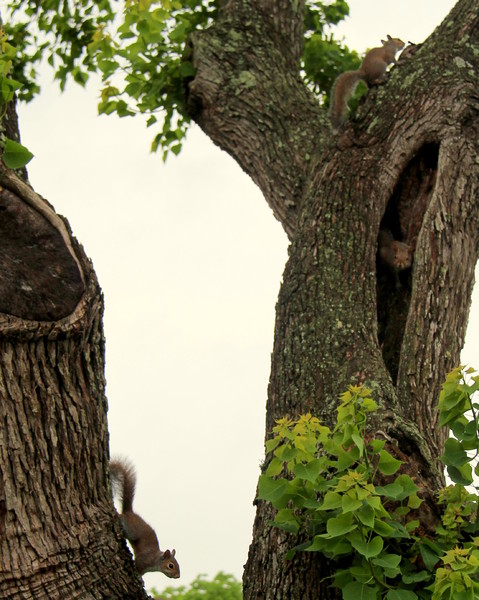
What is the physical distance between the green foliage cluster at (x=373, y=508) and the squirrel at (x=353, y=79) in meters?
2.64

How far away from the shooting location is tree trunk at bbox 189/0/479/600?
3.59 m

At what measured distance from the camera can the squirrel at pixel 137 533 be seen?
157 inches

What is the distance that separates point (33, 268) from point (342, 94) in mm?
3111

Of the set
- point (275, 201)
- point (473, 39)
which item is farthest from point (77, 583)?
point (473, 39)

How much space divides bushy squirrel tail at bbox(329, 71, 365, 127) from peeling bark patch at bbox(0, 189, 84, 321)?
252 cm

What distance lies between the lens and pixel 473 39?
4.61m

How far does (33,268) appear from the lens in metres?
2.78

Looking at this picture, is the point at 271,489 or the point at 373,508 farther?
the point at 271,489

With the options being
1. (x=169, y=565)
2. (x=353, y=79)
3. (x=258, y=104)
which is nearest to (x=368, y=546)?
(x=169, y=565)

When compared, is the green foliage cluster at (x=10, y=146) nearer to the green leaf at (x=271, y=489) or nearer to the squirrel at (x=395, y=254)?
the green leaf at (x=271, y=489)

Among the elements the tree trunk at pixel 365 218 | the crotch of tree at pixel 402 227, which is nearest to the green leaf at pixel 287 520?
the tree trunk at pixel 365 218

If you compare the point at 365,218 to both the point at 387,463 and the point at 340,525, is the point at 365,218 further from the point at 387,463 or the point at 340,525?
the point at 340,525

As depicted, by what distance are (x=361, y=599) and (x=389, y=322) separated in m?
1.92

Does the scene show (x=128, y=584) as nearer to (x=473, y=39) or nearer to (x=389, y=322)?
(x=389, y=322)
